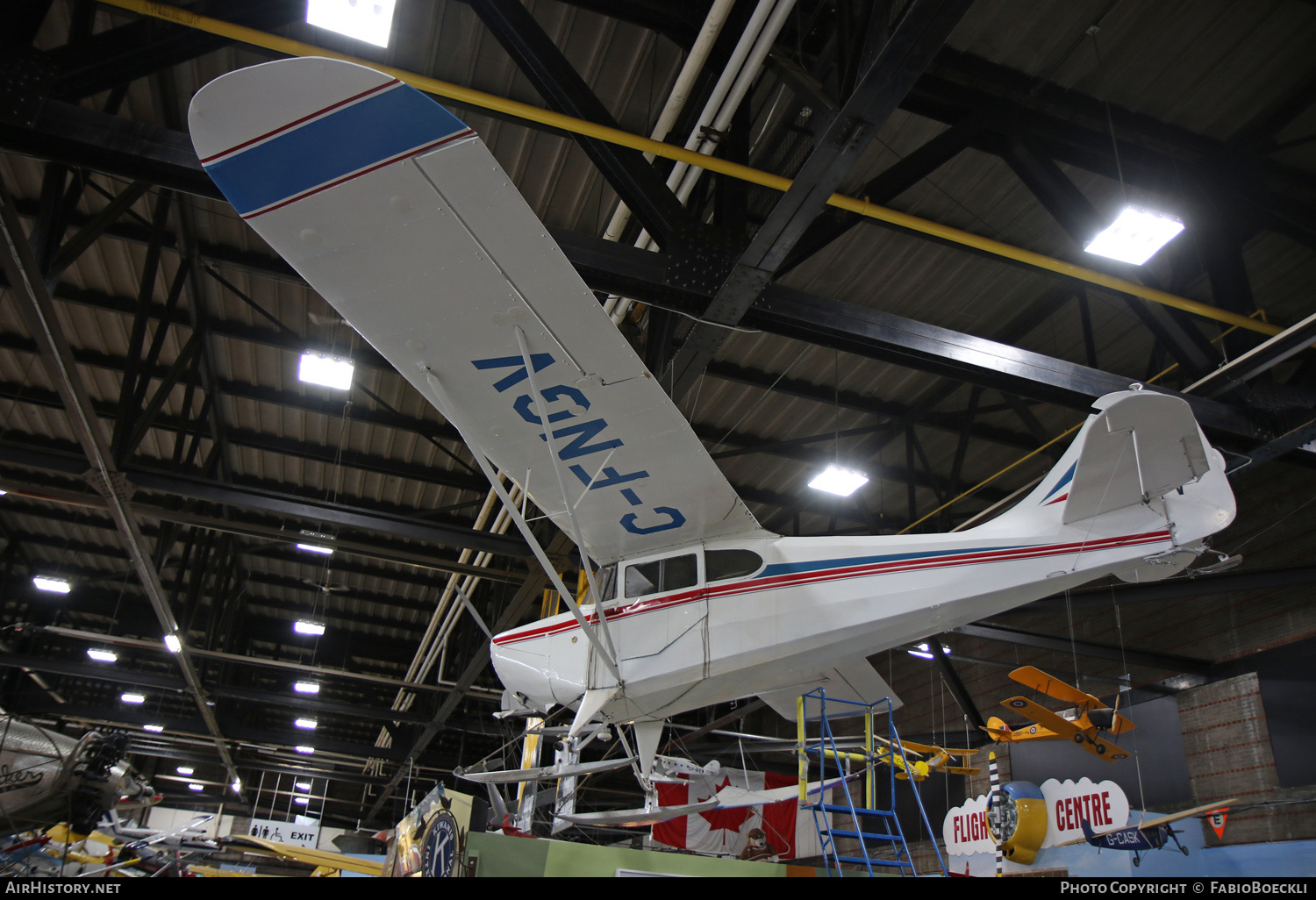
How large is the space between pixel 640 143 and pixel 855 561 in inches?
143

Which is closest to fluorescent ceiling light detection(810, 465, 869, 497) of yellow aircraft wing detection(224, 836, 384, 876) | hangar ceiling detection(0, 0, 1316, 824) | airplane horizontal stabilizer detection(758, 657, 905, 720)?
hangar ceiling detection(0, 0, 1316, 824)

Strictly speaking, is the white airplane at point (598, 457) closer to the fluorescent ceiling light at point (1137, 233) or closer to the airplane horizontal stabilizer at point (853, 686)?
the airplane horizontal stabilizer at point (853, 686)

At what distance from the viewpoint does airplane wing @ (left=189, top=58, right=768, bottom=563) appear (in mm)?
4027

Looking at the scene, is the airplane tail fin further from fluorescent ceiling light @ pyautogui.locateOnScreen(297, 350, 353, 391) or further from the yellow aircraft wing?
the yellow aircraft wing

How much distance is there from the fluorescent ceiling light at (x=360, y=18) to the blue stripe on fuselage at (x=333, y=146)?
7.34ft

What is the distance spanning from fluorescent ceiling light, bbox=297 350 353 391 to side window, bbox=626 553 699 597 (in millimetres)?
6012

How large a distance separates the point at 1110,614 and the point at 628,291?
1264 centimetres

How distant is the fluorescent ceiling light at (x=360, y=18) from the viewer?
19.1 feet

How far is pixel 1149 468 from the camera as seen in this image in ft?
17.4

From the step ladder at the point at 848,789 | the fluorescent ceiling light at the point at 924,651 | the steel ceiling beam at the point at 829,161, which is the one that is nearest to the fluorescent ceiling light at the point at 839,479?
the step ladder at the point at 848,789

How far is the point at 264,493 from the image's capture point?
10617 mm

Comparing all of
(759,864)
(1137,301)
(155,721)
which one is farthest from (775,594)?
(155,721)

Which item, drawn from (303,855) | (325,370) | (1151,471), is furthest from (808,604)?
(303,855)

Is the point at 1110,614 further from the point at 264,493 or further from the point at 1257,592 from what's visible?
the point at 264,493
